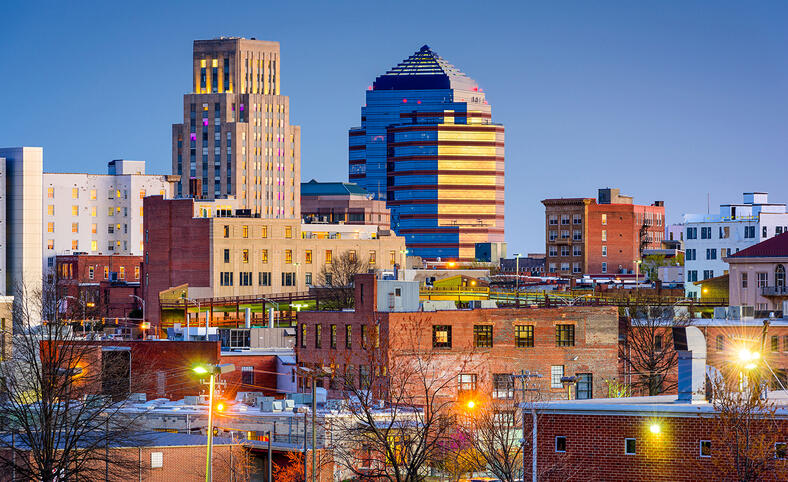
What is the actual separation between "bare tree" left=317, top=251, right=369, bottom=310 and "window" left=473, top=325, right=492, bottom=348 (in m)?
63.9

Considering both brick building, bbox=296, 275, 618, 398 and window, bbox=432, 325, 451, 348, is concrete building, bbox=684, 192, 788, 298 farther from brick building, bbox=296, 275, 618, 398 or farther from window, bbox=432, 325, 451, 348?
window, bbox=432, 325, 451, 348

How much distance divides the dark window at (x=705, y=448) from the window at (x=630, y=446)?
95.1 inches

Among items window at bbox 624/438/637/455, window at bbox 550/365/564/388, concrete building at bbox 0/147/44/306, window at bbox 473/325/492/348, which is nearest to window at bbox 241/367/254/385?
window at bbox 473/325/492/348

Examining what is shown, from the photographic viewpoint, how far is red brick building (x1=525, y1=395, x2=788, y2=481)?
5191 centimetres

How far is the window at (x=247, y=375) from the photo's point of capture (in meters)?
A: 105

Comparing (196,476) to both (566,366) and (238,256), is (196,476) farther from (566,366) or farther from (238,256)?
(238,256)

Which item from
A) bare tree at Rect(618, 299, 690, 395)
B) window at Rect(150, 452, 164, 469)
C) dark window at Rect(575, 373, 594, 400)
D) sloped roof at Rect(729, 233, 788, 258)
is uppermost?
sloped roof at Rect(729, 233, 788, 258)

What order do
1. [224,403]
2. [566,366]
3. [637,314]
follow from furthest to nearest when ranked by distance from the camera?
[637,314], [566,366], [224,403]

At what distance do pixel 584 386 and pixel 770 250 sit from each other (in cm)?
5690

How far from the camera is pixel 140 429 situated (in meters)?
76.4

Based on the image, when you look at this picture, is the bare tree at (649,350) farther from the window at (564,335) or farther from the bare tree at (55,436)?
the bare tree at (55,436)

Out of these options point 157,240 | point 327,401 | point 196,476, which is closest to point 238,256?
point 157,240

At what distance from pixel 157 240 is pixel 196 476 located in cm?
11998

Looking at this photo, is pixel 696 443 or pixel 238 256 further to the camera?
pixel 238 256
